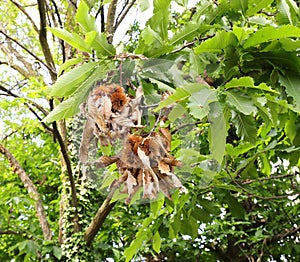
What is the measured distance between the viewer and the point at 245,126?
78 cm

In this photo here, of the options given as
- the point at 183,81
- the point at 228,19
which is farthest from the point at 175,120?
the point at 228,19

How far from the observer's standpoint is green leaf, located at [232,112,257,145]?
0.76 meters

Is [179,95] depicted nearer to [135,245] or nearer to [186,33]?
[186,33]

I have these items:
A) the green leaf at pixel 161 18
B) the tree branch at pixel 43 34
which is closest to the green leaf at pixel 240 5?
the green leaf at pixel 161 18

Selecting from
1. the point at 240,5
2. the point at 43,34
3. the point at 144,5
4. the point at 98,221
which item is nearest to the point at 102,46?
the point at 144,5

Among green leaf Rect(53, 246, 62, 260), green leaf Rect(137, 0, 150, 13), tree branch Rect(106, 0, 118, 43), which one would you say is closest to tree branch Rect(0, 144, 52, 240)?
green leaf Rect(53, 246, 62, 260)

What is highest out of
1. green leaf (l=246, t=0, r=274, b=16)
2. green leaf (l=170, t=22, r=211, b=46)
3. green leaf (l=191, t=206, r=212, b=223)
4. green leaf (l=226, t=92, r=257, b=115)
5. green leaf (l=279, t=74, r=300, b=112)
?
green leaf (l=170, t=22, r=211, b=46)

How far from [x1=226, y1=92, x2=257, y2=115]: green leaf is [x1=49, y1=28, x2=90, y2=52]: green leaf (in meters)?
0.21

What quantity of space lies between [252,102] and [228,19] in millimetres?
227

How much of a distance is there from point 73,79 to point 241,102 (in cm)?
23

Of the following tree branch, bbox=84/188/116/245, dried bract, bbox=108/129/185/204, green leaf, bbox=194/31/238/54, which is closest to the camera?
dried bract, bbox=108/129/185/204

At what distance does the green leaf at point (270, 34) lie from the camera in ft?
2.10

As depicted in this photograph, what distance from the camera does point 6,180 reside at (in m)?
5.14

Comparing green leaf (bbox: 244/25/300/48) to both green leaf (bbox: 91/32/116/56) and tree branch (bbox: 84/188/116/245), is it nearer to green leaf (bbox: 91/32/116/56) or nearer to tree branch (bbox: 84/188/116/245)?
green leaf (bbox: 91/32/116/56)
